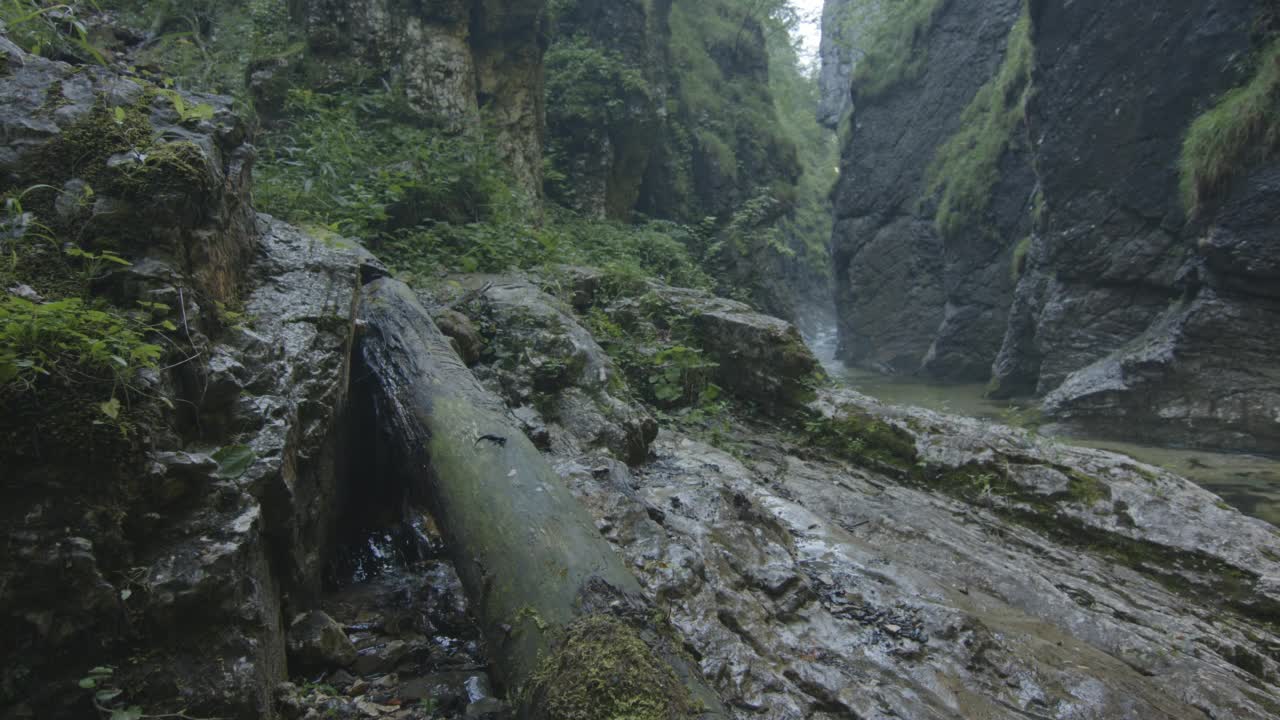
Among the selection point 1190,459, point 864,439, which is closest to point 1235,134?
Answer: point 1190,459

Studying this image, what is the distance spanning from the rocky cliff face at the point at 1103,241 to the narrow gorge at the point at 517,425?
8 cm

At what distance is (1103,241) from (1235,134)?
3.22 meters

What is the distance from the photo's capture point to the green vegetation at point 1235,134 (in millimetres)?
9633

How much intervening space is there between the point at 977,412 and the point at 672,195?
9098 mm

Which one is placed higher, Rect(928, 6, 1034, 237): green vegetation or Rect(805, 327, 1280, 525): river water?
Rect(928, 6, 1034, 237): green vegetation

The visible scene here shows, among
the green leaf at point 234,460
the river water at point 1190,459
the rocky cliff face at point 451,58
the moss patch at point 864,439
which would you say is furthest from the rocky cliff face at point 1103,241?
the green leaf at point 234,460

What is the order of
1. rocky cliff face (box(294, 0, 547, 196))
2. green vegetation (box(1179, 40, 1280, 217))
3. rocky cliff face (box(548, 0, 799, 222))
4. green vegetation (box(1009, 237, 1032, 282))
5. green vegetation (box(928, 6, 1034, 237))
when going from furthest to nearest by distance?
green vegetation (box(928, 6, 1034, 237)) < green vegetation (box(1009, 237, 1032, 282)) < rocky cliff face (box(548, 0, 799, 222)) < green vegetation (box(1179, 40, 1280, 217)) < rocky cliff face (box(294, 0, 547, 196))

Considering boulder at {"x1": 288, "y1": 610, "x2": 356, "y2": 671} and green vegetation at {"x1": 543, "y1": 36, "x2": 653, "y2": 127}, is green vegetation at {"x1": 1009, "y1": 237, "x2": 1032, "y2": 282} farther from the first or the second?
boulder at {"x1": 288, "y1": 610, "x2": 356, "y2": 671}

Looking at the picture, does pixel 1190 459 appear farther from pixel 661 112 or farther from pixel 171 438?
pixel 661 112

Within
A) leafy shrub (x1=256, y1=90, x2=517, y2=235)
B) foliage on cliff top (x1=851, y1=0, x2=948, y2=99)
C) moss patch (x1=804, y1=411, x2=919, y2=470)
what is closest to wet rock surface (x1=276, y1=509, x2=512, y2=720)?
leafy shrub (x1=256, y1=90, x2=517, y2=235)

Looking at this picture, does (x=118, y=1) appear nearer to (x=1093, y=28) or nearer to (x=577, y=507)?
(x=577, y=507)

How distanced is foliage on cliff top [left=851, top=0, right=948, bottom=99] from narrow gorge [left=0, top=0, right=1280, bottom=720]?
10.7 meters

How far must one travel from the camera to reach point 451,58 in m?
9.37

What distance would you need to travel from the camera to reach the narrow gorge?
194cm
